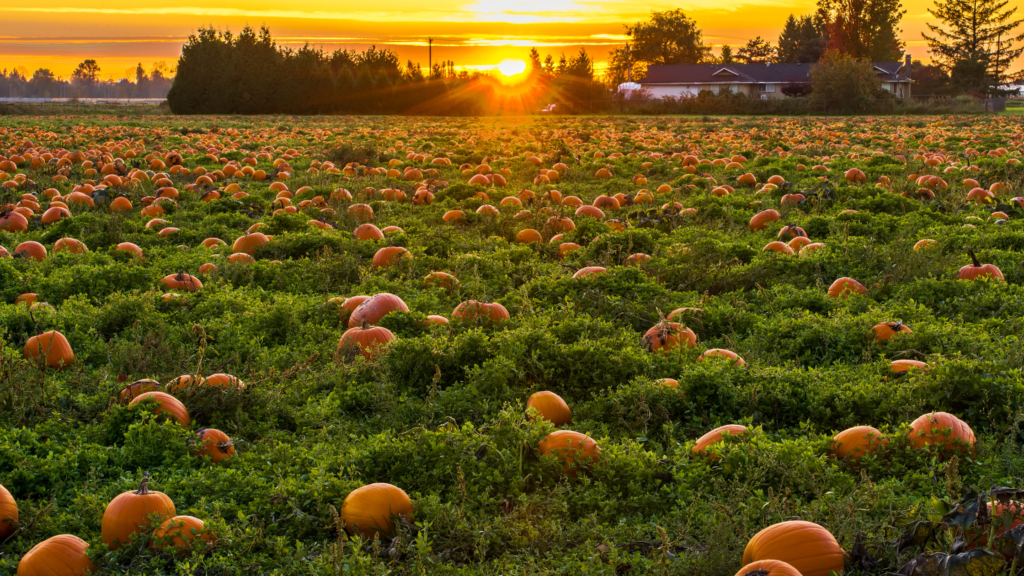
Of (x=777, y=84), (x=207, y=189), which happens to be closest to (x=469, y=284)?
(x=207, y=189)

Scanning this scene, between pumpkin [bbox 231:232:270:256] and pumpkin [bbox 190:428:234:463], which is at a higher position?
pumpkin [bbox 231:232:270:256]

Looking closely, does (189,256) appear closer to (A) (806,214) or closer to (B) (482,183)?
(B) (482,183)

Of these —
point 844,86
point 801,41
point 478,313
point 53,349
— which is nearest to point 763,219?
point 478,313

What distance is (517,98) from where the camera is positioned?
226 feet

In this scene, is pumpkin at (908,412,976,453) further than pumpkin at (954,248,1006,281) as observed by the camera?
No

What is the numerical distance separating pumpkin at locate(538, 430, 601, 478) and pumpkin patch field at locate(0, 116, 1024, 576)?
0.01 metres

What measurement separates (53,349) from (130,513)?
2.31 meters

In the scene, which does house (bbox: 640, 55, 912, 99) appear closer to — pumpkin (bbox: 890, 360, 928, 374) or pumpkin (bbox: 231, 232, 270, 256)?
pumpkin (bbox: 231, 232, 270, 256)

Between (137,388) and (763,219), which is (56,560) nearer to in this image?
(137,388)

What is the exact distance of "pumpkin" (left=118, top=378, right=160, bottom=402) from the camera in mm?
4180

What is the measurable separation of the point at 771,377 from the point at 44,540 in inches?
140

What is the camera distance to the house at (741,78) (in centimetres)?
8394

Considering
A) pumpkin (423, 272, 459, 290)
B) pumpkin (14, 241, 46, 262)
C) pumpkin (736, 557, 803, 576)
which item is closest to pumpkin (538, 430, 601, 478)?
pumpkin (736, 557, 803, 576)

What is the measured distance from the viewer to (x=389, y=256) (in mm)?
7266
